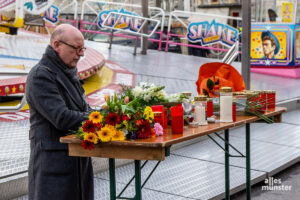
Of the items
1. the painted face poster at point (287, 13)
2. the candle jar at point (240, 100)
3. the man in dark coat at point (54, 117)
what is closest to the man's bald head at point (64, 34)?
the man in dark coat at point (54, 117)

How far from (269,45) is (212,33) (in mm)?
1585

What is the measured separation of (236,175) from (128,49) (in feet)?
30.4

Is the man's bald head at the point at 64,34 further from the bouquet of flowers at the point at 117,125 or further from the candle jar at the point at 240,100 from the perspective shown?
the candle jar at the point at 240,100

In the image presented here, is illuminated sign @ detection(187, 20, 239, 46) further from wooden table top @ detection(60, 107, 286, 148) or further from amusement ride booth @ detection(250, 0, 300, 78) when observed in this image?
wooden table top @ detection(60, 107, 286, 148)

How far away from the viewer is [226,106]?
3783 mm

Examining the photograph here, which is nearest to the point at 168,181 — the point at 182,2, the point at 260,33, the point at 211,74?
the point at 211,74

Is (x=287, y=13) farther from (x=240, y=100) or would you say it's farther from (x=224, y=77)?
(x=240, y=100)

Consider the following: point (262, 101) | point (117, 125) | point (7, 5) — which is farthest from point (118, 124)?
point (7, 5)

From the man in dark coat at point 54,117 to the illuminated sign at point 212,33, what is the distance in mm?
10779

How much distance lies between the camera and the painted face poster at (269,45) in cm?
1291

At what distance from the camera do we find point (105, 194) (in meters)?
4.59

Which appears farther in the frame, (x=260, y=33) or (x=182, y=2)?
(x=182, y=2)

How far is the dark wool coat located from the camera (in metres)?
2.98

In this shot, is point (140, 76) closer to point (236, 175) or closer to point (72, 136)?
point (236, 175)
